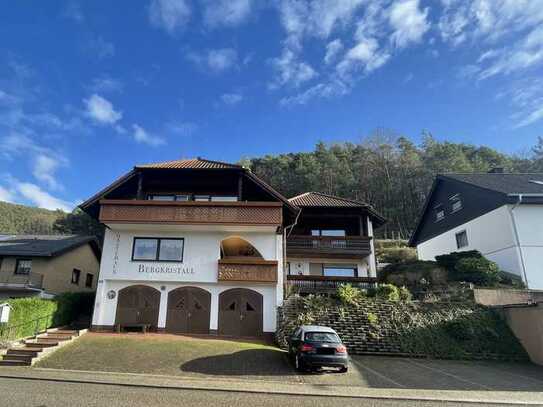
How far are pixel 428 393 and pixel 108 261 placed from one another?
16.5m

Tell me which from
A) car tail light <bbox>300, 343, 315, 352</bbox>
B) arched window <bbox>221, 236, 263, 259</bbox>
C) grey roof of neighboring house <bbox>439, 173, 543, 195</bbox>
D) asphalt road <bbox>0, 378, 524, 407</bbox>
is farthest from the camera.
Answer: grey roof of neighboring house <bbox>439, 173, 543, 195</bbox>

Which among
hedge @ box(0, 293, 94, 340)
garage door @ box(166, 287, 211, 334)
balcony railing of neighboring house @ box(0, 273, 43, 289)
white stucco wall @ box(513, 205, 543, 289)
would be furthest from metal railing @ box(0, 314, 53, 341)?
white stucco wall @ box(513, 205, 543, 289)

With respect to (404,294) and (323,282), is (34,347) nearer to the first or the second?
(323,282)

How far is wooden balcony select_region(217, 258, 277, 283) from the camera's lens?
18.3m

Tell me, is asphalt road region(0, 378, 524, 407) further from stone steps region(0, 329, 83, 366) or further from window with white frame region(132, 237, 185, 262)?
window with white frame region(132, 237, 185, 262)

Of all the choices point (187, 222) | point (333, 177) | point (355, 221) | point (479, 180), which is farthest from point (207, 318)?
point (333, 177)

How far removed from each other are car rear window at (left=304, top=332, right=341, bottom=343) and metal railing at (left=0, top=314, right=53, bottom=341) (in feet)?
42.5

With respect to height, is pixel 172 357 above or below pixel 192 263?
below

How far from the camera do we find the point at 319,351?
11516 millimetres

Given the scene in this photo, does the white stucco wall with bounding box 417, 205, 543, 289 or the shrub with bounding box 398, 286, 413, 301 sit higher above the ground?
the white stucco wall with bounding box 417, 205, 543, 289

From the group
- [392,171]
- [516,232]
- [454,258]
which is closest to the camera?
[516,232]

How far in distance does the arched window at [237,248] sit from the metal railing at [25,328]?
9414 millimetres

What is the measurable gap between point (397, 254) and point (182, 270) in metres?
25.8

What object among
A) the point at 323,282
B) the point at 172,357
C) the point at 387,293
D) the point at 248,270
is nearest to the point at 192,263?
the point at 248,270
